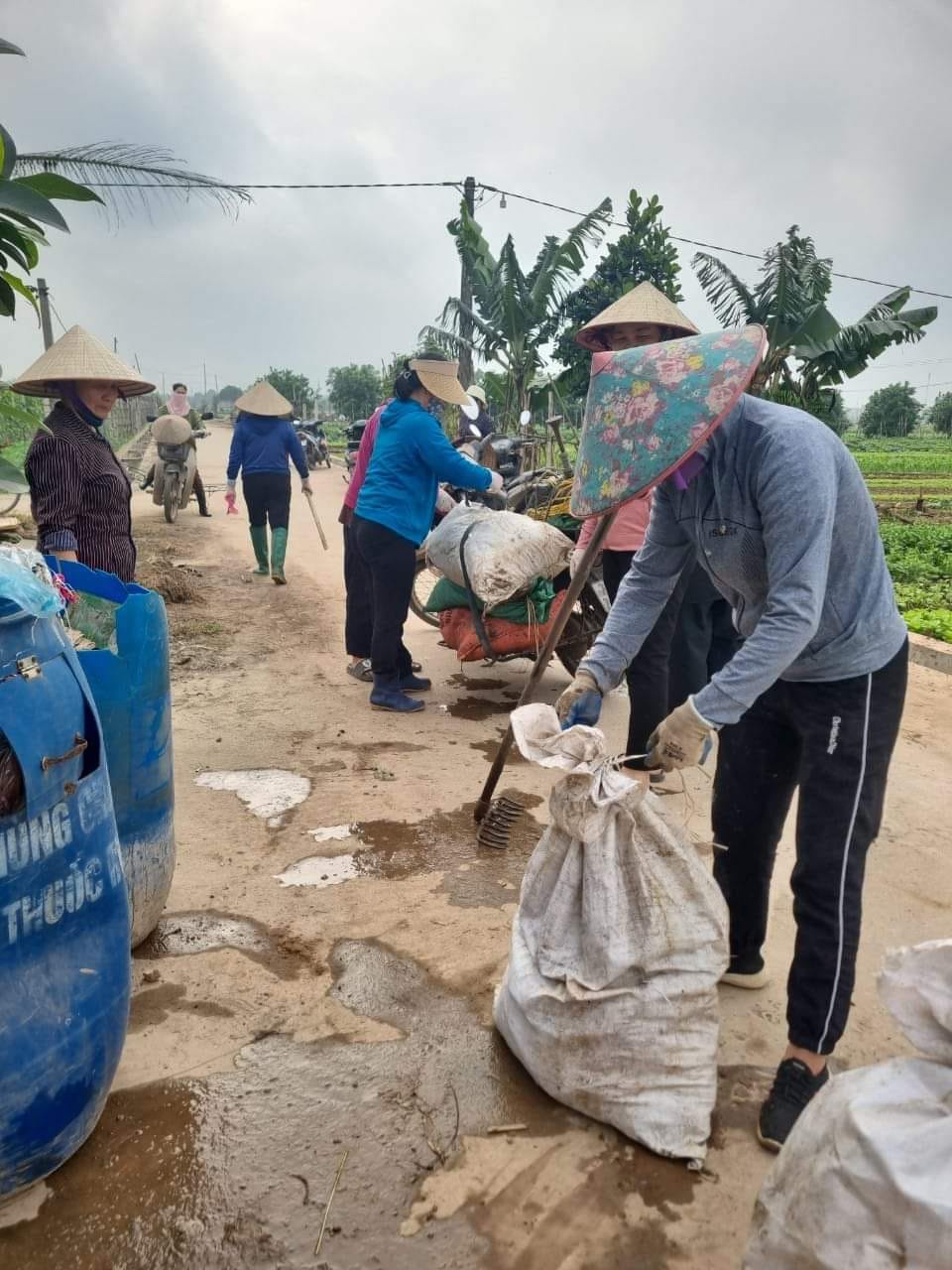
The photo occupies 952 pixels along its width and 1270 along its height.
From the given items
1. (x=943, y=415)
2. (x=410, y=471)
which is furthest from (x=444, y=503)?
(x=943, y=415)

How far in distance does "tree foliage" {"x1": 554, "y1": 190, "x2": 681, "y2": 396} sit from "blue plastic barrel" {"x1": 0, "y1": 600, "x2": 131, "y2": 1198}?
13311mm

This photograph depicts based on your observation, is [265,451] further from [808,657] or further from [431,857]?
[808,657]

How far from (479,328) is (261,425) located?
738cm

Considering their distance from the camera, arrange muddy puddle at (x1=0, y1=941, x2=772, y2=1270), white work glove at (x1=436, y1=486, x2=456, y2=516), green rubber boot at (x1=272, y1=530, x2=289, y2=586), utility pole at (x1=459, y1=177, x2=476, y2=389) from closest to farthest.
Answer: muddy puddle at (x1=0, y1=941, x2=772, y2=1270), white work glove at (x1=436, y1=486, x2=456, y2=516), green rubber boot at (x1=272, y1=530, x2=289, y2=586), utility pole at (x1=459, y1=177, x2=476, y2=389)

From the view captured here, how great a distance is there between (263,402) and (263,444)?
1.28ft

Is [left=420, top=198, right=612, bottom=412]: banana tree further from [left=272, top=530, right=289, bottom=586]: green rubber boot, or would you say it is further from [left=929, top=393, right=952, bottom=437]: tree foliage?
[left=929, top=393, right=952, bottom=437]: tree foliage

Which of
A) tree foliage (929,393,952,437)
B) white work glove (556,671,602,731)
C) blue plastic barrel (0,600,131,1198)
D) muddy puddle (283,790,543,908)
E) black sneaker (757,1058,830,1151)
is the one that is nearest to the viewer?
blue plastic barrel (0,600,131,1198)

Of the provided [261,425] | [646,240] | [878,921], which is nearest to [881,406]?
[646,240]

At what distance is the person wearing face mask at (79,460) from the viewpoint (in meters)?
3.12

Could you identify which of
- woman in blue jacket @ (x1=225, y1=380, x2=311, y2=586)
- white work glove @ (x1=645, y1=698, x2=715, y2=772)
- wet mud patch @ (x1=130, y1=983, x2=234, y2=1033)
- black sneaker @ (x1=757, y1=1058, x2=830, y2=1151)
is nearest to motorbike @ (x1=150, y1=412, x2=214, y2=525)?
woman in blue jacket @ (x1=225, y1=380, x2=311, y2=586)

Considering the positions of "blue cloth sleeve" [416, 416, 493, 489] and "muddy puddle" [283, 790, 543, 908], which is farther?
"blue cloth sleeve" [416, 416, 493, 489]

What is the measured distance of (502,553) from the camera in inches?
169

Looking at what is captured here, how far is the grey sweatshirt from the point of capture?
1708mm

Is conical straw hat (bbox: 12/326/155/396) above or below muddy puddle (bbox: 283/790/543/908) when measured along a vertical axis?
above
